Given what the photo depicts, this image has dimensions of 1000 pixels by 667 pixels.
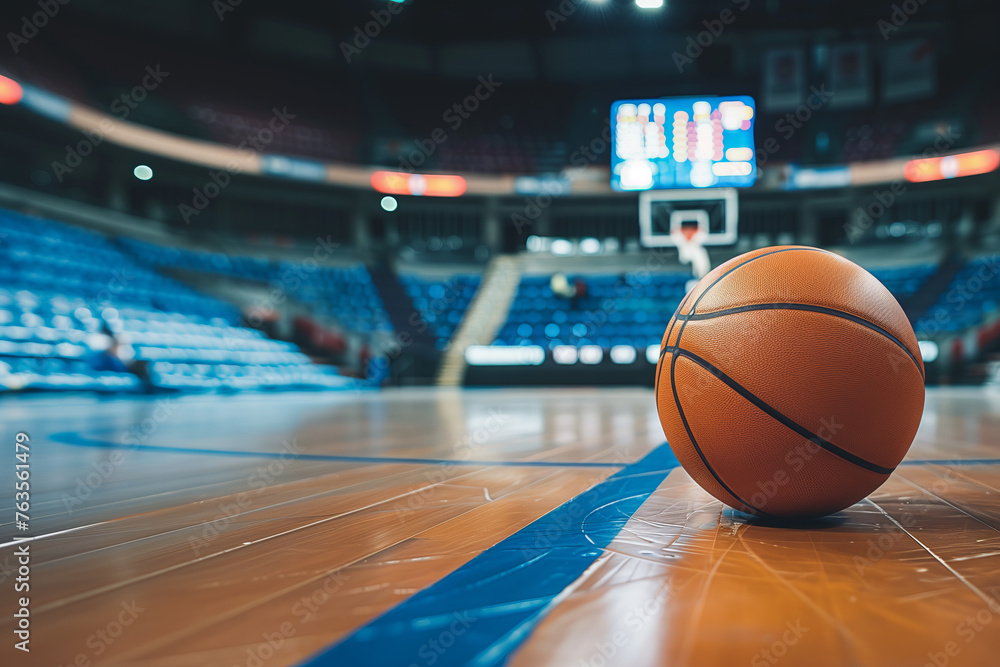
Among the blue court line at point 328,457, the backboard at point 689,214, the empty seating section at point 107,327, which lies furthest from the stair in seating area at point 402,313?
the blue court line at point 328,457

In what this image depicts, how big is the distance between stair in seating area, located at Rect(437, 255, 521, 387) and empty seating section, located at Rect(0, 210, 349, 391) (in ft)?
7.51

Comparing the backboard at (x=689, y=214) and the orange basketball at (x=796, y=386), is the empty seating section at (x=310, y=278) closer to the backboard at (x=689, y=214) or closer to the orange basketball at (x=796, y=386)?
the backboard at (x=689, y=214)

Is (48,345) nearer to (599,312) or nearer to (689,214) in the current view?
(689,214)

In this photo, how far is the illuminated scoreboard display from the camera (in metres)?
9.54

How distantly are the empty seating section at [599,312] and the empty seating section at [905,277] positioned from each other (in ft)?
14.8

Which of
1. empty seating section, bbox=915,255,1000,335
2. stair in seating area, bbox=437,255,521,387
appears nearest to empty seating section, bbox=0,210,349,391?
stair in seating area, bbox=437,255,521,387

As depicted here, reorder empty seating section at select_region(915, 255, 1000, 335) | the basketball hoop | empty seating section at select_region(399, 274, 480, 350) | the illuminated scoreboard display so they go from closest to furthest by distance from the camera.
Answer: the illuminated scoreboard display → the basketball hoop → empty seating section at select_region(915, 255, 1000, 335) → empty seating section at select_region(399, 274, 480, 350)

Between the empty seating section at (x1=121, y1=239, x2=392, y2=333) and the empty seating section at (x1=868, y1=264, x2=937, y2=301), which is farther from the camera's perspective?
the empty seating section at (x1=868, y1=264, x2=937, y2=301)

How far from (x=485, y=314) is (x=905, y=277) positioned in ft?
32.2

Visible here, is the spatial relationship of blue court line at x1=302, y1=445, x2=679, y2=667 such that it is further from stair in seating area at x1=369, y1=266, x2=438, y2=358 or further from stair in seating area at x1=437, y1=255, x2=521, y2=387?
stair in seating area at x1=369, y1=266, x2=438, y2=358

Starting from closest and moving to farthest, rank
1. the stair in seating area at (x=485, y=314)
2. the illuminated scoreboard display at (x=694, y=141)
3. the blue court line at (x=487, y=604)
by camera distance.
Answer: the blue court line at (x=487, y=604), the illuminated scoreboard display at (x=694, y=141), the stair in seating area at (x=485, y=314)

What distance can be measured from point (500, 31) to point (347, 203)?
580 centimetres

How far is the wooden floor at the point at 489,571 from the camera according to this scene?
0.83 metres

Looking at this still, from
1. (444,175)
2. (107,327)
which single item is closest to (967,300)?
(444,175)
